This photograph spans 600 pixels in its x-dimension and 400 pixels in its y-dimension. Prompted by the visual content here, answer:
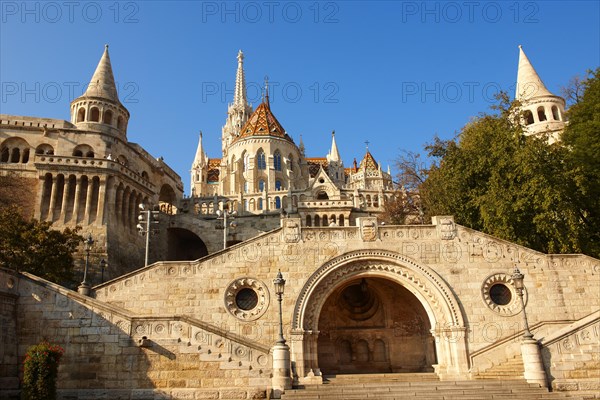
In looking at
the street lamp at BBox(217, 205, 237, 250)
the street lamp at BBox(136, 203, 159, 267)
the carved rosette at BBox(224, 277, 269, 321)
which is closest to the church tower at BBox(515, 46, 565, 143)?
the street lamp at BBox(217, 205, 237, 250)

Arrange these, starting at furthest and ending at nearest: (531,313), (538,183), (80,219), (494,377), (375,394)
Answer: (80,219) → (538,183) → (531,313) → (494,377) → (375,394)

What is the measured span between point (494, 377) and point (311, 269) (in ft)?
22.4

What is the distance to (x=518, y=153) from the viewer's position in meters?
21.3

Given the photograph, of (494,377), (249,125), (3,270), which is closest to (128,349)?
(3,270)

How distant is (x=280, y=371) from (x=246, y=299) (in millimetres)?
4346

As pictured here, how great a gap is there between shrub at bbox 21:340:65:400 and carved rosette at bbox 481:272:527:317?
13580 mm

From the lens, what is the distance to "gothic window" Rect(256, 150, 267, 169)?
61566 mm

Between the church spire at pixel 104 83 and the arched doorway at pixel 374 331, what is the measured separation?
82.5 feet

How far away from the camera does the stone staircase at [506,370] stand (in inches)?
581

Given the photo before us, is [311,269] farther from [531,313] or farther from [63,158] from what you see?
[63,158]

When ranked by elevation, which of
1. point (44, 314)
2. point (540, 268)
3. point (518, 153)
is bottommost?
point (44, 314)

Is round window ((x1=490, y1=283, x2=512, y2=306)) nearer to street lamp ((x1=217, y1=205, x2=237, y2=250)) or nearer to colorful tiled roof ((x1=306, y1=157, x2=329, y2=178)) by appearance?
street lamp ((x1=217, y1=205, x2=237, y2=250))

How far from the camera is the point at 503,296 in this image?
17.2 m

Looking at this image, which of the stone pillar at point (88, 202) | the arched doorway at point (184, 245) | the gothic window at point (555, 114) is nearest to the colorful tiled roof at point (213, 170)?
the arched doorway at point (184, 245)
